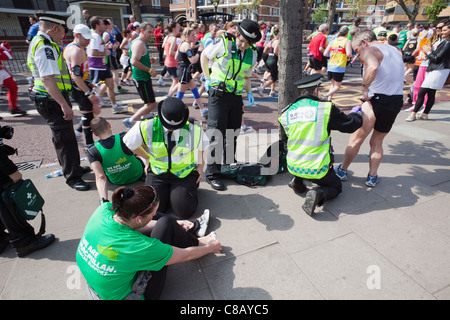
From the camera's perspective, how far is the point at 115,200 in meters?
1.74

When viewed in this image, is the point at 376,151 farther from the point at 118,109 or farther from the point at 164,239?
the point at 118,109

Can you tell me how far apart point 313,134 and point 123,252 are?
2.13 meters

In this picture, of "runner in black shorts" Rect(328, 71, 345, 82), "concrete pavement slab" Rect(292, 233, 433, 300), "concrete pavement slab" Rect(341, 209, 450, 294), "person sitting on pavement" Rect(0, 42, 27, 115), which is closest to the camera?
"concrete pavement slab" Rect(292, 233, 433, 300)

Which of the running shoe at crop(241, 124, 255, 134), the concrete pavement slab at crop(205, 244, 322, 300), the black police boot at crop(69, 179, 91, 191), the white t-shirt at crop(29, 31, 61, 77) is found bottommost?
the concrete pavement slab at crop(205, 244, 322, 300)

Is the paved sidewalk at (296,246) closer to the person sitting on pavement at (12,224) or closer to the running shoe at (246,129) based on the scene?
the person sitting on pavement at (12,224)

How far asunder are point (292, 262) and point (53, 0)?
4187cm

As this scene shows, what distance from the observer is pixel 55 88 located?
10.2 feet

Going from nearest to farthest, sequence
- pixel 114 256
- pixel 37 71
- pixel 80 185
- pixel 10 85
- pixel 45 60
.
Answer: pixel 114 256 < pixel 45 60 < pixel 37 71 < pixel 80 185 < pixel 10 85

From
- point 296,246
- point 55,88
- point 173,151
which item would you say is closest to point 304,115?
point 296,246

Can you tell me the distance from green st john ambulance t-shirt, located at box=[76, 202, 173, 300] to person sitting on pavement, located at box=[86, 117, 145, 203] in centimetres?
134

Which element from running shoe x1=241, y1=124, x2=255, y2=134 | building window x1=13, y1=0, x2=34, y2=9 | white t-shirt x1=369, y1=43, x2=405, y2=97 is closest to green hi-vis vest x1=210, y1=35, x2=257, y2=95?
white t-shirt x1=369, y1=43, x2=405, y2=97

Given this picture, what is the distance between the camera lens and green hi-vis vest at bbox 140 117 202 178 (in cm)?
273

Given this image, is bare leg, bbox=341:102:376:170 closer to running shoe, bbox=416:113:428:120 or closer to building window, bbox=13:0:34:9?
running shoe, bbox=416:113:428:120

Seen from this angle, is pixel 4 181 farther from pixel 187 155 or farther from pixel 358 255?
pixel 358 255
